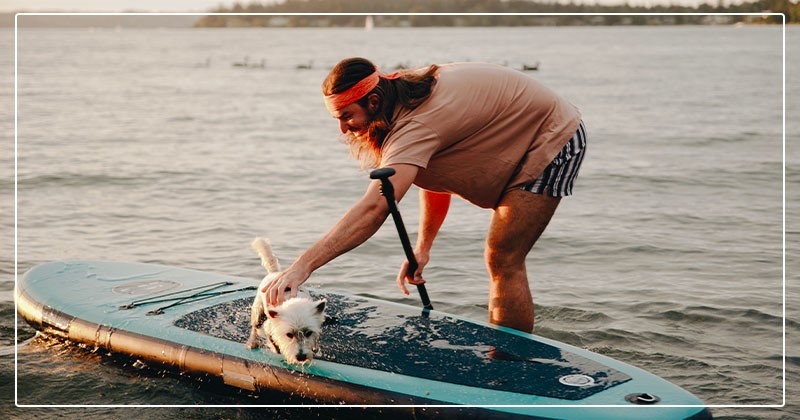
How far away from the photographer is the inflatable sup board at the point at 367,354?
4289 mm

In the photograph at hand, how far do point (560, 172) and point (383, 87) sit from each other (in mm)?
1144

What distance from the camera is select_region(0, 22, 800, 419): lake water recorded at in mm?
5953

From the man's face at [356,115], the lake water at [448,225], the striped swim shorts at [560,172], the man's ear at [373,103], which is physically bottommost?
the lake water at [448,225]

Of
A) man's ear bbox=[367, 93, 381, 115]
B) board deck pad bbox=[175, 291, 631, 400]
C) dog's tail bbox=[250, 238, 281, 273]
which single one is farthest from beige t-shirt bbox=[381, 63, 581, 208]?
dog's tail bbox=[250, 238, 281, 273]

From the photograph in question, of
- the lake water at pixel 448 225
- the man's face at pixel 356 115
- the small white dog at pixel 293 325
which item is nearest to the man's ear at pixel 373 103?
the man's face at pixel 356 115

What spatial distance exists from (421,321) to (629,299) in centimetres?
326

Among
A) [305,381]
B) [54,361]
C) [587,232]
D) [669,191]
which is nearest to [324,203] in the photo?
[587,232]

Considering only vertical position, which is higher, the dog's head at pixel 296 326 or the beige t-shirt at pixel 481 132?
the beige t-shirt at pixel 481 132

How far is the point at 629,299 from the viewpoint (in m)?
7.89

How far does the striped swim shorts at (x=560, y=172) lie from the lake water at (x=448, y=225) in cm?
149

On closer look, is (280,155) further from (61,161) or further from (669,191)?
(669,191)

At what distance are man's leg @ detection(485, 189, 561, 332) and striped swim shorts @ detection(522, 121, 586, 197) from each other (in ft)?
0.15

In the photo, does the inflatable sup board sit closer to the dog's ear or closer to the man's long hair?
the dog's ear

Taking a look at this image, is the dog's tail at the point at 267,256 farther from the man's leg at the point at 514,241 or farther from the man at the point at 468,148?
the man's leg at the point at 514,241
